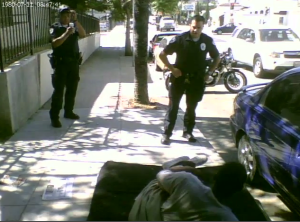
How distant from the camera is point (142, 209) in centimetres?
277

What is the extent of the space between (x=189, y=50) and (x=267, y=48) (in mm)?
8180

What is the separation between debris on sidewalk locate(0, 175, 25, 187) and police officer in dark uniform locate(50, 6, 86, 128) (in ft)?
6.92

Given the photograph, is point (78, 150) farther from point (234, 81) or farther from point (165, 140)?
point (234, 81)

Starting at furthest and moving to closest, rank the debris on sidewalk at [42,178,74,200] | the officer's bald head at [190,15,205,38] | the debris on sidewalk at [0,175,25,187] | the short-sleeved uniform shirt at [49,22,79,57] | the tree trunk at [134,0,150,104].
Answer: the tree trunk at [134,0,150,104] < the short-sleeved uniform shirt at [49,22,79,57] < the officer's bald head at [190,15,205,38] < the debris on sidewalk at [0,175,25,187] < the debris on sidewalk at [42,178,74,200]

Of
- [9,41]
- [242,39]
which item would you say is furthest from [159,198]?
[242,39]

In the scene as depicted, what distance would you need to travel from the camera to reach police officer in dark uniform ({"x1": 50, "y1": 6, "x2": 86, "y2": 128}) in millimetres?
6164

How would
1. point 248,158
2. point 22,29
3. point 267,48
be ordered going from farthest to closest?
point 267,48
point 22,29
point 248,158

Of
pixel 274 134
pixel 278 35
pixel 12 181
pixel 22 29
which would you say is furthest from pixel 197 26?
pixel 278 35

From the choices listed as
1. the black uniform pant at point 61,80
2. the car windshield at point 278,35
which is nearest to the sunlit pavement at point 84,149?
the black uniform pant at point 61,80

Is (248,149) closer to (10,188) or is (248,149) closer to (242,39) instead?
(10,188)

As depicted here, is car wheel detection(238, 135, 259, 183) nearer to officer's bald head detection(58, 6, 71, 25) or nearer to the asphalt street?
the asphalt street

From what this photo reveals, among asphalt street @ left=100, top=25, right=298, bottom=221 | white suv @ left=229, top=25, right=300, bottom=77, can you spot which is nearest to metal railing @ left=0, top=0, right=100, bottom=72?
asphalt street @ left=100, top=25, right=298, bottom=221

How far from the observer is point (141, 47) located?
8133 mm

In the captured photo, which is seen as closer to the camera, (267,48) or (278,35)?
(267,48)
